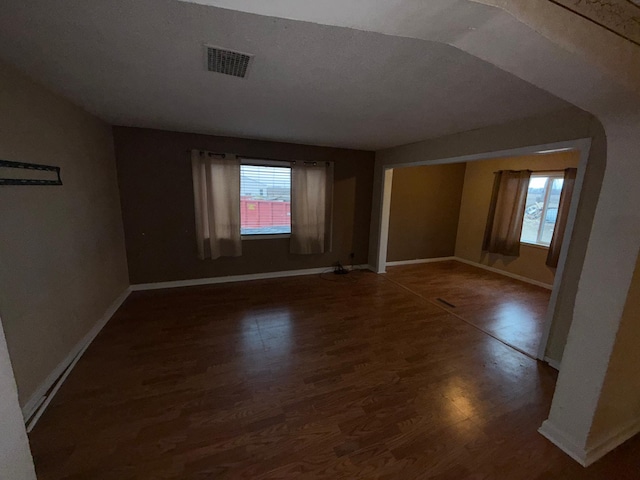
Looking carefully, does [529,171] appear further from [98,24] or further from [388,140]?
[98,24]

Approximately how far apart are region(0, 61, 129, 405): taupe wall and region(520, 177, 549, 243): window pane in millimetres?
6295

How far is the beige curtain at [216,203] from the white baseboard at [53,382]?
4.96 feet

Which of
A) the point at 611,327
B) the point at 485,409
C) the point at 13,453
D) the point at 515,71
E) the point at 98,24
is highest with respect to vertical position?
the point at 98,24

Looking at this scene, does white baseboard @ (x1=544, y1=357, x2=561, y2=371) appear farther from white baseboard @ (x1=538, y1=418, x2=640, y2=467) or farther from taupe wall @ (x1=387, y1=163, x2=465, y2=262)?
taupe wall @ (x1=387, y1=163, x2=465, y2=262)

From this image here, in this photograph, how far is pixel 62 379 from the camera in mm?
1852

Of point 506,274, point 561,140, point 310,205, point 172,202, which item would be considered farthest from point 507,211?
point 172,202

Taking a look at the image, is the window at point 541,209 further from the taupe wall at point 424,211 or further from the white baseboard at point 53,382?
the white baseboard at point 53,382

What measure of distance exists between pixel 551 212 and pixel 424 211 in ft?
6.59

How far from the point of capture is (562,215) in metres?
3.80

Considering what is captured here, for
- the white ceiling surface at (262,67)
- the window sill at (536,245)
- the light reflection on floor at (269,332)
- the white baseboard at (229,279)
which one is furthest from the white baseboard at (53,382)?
the window sill at (536,245)

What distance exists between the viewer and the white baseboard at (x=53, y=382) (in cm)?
154

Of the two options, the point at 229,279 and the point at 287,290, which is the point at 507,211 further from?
the point at 229,279

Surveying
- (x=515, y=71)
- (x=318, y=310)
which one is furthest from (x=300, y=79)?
(x=318, y=310)

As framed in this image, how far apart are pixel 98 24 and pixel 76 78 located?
35.3 inches
